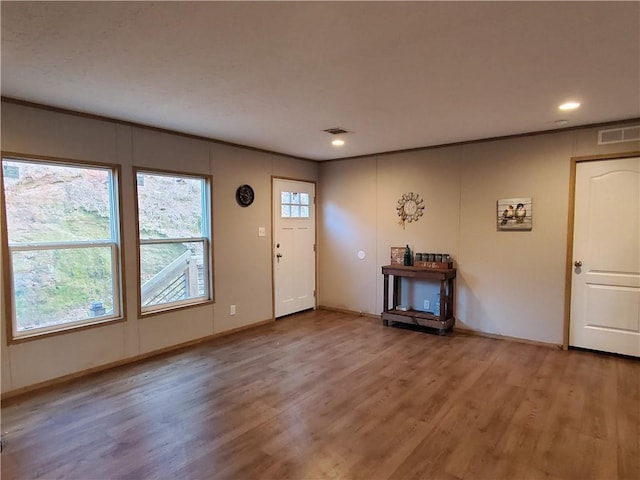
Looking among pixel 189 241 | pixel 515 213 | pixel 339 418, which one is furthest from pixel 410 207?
pixel 339 418

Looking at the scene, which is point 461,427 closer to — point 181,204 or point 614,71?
point 614,71

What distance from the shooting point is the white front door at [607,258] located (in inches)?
147

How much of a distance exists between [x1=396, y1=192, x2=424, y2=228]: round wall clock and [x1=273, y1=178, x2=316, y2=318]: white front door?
1472 mm

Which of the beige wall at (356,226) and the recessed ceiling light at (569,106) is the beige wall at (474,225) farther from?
the recessed ceiling light at (569,106)

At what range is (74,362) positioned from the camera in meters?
3.41

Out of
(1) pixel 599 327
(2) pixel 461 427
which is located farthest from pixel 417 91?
(1) pixel 599 327

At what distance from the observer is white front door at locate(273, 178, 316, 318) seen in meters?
5.45

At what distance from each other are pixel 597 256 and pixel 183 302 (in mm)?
4545

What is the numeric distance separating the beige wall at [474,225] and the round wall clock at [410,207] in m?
0.07

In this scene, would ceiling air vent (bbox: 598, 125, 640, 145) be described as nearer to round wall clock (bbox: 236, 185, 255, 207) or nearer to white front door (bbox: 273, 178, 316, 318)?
white front door (bbox: 273, 178, 316, 318)

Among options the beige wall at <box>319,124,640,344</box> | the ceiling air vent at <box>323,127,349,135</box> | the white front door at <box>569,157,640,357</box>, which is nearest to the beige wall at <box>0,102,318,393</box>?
the beige wall at <box>319,124,640,344</box>

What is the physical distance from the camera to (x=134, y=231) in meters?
3.80

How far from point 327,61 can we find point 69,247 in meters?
2.81

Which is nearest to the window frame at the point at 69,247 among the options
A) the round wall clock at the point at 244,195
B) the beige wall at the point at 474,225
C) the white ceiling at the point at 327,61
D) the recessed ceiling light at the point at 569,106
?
the white ceiling at the point at 327,61
